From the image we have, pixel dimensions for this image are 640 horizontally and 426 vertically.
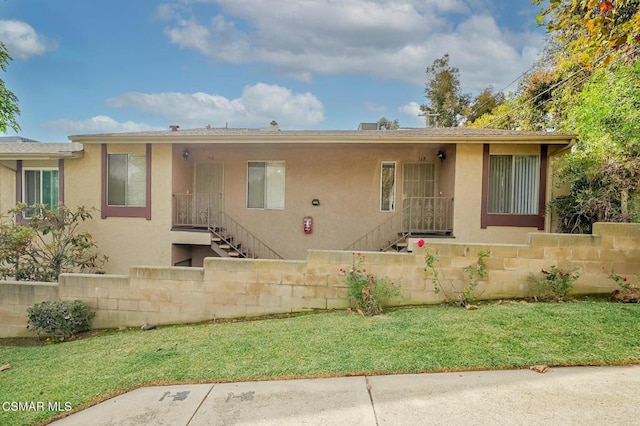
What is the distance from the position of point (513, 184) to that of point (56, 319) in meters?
9.97

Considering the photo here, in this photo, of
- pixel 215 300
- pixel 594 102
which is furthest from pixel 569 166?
pixel 215 300

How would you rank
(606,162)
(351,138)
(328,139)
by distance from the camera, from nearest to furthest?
(606,162), (351,138), (328,139)

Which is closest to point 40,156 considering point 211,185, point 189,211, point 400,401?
point 189,211

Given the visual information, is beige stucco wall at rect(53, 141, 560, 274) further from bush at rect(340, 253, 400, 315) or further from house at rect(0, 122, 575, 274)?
Answer: bush at rect(340, 253, 400, 315)

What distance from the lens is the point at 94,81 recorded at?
15930 millimetres

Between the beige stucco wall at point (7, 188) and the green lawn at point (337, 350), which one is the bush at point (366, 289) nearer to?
the green lawn at point (337, 350)

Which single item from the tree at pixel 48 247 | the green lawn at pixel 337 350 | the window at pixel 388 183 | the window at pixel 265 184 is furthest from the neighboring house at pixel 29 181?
the window at pixel 388 183

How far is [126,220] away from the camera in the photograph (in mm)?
8586

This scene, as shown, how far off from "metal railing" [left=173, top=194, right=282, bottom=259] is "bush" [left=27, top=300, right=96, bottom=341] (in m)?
2.97

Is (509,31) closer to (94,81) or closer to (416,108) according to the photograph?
(416,108)

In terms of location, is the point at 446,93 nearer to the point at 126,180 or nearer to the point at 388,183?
the point at 388,183

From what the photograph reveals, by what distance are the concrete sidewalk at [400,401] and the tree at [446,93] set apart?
24.2m

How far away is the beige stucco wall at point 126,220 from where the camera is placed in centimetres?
848

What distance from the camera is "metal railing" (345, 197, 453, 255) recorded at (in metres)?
8.18
